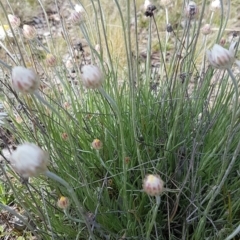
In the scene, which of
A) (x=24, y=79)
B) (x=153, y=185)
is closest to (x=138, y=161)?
(x=153, y=185)

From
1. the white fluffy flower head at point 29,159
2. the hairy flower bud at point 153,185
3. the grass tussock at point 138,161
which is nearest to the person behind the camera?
the white fluffy flower head at point 29,159

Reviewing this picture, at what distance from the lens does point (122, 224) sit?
109 cm

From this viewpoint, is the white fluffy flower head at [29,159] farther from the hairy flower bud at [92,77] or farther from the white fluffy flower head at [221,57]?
the white fluffy flower head at [221,57]

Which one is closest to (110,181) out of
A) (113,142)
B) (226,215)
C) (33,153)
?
(113,142)

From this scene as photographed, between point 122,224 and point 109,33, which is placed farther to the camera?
point 109,33

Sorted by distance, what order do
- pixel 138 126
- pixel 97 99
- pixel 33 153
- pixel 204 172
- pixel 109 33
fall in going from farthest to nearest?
pixel 109 33 < pixel 97 99 < pixel 138 126 < pixel 204 172 < pixel 33 153

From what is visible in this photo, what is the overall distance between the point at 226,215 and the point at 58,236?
0.42m

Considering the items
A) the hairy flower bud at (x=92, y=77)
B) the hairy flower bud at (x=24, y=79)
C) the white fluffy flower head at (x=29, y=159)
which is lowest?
the white fluffy flower head at (x=29, y=159)

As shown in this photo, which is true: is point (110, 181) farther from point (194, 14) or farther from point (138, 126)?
point (194, 14)

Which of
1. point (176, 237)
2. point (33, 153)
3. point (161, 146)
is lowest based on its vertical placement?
point (176, 237)

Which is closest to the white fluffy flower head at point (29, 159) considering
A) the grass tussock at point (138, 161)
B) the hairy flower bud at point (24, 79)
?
the hairy flower bud at point (24, 79)

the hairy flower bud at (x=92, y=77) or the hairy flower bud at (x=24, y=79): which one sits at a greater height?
the hairy flower bud at (x=24, y=79)

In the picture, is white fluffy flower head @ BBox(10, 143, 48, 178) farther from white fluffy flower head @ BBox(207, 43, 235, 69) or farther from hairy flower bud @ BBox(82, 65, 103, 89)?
white fluffy flower head @ BBox(207, 43, 235, 69)

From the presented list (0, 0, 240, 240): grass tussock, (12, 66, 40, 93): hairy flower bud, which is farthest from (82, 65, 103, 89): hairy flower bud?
(0, 0, 240, 240): grass tussock
